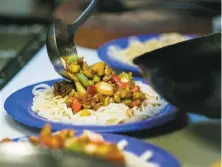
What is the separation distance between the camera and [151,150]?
0.95m

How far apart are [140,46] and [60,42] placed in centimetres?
52

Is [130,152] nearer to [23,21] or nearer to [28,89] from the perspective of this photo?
[28,89]

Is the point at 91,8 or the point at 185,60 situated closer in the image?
the point at 185,60

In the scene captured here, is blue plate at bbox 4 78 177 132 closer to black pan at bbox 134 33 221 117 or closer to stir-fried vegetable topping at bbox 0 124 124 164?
black pan at bbox 134 33 221 117

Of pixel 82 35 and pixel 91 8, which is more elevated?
pixel 91 8

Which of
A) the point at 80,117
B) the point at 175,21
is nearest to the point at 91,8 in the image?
the point at 80,117

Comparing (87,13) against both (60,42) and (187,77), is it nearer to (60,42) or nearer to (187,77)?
(60,42)

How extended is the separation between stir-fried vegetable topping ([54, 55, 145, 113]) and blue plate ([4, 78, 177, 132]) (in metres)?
0.08

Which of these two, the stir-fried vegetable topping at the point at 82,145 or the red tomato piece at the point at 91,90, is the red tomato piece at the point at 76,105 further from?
the stir-fried vegetable topping at the point at 82,145

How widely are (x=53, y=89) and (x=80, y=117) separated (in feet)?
0.61

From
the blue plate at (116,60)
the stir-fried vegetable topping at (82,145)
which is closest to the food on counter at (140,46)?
the blue plate at (116,60)

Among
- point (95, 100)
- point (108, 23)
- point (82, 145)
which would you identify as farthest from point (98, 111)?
point (108, 23)

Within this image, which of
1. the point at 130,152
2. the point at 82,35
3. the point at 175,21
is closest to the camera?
the point at 130,152

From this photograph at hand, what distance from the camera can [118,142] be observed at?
3.25ft
